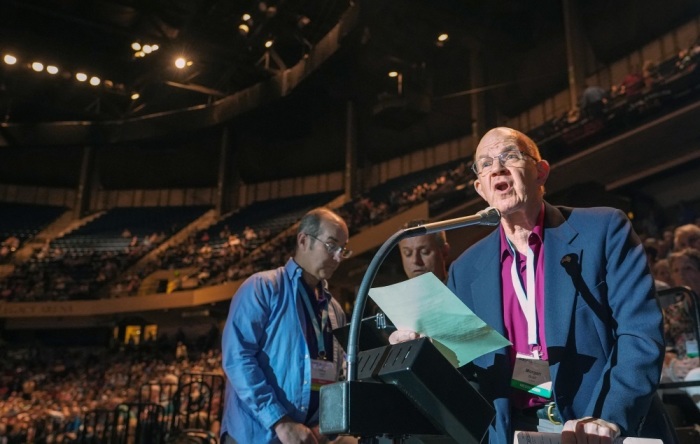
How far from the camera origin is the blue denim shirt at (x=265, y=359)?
233cm

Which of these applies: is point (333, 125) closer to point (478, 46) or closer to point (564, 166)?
point (478, 46)

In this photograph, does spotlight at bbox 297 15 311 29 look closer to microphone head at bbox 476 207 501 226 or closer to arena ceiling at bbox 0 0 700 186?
arena ceiling at bbox 0 0 700 186

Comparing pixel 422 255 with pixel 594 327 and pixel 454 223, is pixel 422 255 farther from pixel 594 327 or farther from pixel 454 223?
pixel 454 223

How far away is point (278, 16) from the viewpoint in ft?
42.0

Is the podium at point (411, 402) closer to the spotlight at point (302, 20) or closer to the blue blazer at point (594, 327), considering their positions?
the blue blazer at point (594, 327)

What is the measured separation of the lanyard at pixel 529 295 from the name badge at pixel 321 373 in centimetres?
108

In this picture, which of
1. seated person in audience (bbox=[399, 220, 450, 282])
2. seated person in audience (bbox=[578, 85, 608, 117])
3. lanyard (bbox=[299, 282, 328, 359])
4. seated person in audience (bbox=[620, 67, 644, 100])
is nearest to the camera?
lanyard (bbox=[299, 282, 328, 359])

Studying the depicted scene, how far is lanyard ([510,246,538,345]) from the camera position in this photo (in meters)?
1.58

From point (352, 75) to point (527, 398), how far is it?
1530 centimetres

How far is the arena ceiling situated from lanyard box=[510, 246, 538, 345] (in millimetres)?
11282

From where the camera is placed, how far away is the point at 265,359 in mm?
2508

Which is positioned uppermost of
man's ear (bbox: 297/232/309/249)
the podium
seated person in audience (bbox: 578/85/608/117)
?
seated person in audience (bbox: 578/85/608/117)

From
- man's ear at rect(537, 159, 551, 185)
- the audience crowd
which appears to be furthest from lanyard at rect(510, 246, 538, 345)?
the audience crowd

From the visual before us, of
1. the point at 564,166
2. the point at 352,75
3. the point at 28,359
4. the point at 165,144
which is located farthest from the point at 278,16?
the point at 28,359
